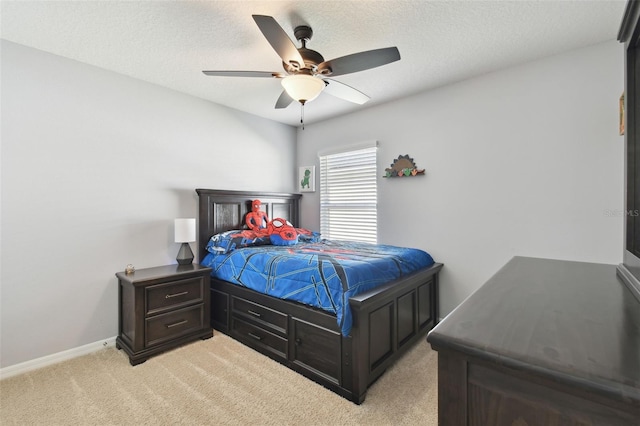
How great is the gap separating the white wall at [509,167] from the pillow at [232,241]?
1.51 m

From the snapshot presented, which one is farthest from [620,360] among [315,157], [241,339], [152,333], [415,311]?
[315,157]

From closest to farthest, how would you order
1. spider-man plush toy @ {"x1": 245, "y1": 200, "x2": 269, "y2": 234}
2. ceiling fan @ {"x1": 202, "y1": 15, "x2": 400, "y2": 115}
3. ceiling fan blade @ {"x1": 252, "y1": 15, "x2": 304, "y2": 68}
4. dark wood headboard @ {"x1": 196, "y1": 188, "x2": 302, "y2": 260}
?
ceiling fan blade @ {"x1": 252, "y1": 15, "x2": 304, "y2": 68} < ceiling fan @ {"x1": 202, "y1": 15, "x2": 400, "y2": 115} < dark wood headboard @ {"x1": 196, "y1": 188, "x2": 302, "y2": 260} < spider-man plush toy @ {"x1": 245, "y1": 200, "x2": 269, "y2": 234}

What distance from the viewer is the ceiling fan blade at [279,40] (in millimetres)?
1550

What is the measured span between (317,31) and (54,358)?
3355 mm

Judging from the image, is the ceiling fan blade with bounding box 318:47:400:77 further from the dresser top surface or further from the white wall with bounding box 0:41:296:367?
the white wall with bounding box 0:41:296:367

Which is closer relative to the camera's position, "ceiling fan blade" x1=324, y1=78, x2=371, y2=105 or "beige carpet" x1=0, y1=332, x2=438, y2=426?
"beige carpet" x1=0, y1=332, x2=438, y2=426

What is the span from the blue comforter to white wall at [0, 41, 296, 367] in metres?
0.92

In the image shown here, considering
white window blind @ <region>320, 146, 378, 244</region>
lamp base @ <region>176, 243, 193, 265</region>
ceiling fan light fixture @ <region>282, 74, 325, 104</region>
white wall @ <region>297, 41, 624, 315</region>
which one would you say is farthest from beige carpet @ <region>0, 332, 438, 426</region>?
ceiling fan light fixture @ <region>282, 74, 325, 104</region>

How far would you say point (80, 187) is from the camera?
255 centimetres

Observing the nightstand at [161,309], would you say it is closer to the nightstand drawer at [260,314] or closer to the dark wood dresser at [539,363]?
the nightstand drawer at [260,314]

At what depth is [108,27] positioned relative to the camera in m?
2.07

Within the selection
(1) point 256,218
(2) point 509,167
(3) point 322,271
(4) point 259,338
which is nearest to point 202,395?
(4) point 259,338

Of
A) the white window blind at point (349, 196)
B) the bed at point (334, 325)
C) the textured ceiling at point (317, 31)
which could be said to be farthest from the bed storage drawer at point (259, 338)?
the textured ceiling at point (317, 31)

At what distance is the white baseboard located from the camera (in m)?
2.22
